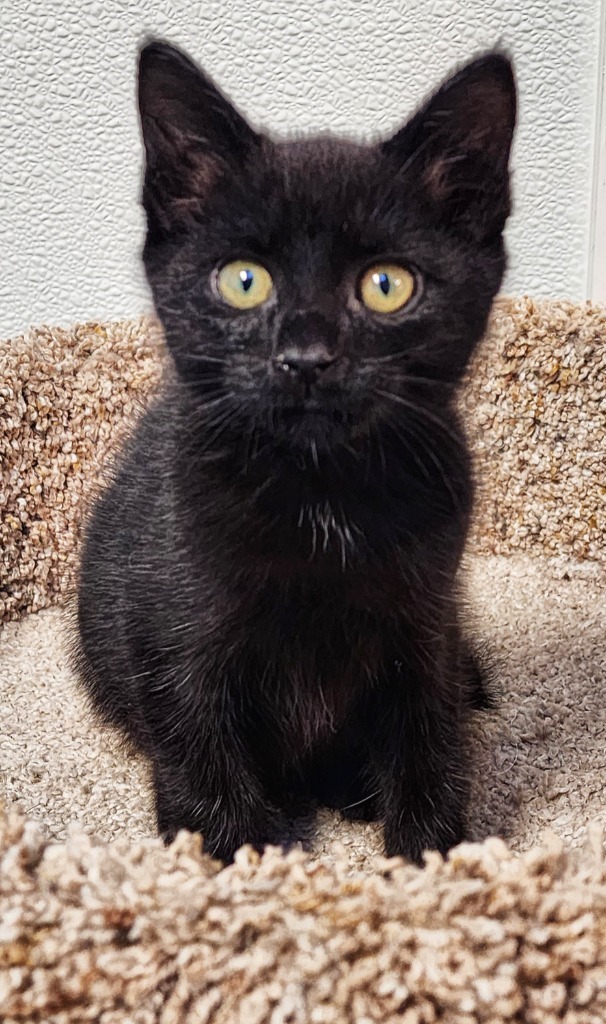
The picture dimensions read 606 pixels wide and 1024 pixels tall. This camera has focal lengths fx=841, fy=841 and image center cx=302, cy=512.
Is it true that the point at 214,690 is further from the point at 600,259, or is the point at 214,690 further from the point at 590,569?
the point at 600,259

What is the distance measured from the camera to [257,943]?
457mm

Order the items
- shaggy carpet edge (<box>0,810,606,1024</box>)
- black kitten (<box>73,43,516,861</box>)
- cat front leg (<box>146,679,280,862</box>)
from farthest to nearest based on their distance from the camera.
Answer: cat front leg (<box>146,679,280,862</box>) → black kitten (<box>73,43,516,861</box>) → shaggy carpet edge (<box>0,810,606,1024</box>)

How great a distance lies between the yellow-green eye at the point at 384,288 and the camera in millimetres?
552

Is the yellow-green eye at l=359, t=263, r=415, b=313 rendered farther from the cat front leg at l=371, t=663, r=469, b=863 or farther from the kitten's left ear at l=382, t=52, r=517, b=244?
the cat front leg at l=371, t=663, r=469, b=863

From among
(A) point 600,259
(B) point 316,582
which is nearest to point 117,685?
(B) point 316,582

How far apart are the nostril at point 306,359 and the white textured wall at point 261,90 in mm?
844

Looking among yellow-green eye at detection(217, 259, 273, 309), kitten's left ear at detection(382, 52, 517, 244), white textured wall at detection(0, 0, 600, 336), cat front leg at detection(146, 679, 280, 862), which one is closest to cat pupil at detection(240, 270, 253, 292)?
Answer: yellow-green eye at detection(217, 259, 273, 309)

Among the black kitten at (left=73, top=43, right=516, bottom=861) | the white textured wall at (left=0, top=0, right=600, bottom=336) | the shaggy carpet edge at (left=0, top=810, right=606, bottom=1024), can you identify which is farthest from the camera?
the white textured wall at (left=0, top=0, right=600, bottom=336)

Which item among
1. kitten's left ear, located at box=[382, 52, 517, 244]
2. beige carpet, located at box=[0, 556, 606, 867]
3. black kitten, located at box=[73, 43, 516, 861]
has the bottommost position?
beige carpet, located at box=[0, 556, 606, 867]

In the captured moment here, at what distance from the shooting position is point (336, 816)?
30.5 inches

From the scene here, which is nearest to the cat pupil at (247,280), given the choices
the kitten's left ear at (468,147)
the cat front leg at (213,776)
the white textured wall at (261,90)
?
the kitten's left ear at (468,147)

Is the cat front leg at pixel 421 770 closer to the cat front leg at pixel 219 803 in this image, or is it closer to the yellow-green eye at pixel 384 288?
the cat front leg at pixel 219 803

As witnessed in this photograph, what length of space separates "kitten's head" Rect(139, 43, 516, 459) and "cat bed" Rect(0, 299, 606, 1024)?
0.10 meters

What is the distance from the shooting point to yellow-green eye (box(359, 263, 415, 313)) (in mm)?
552
